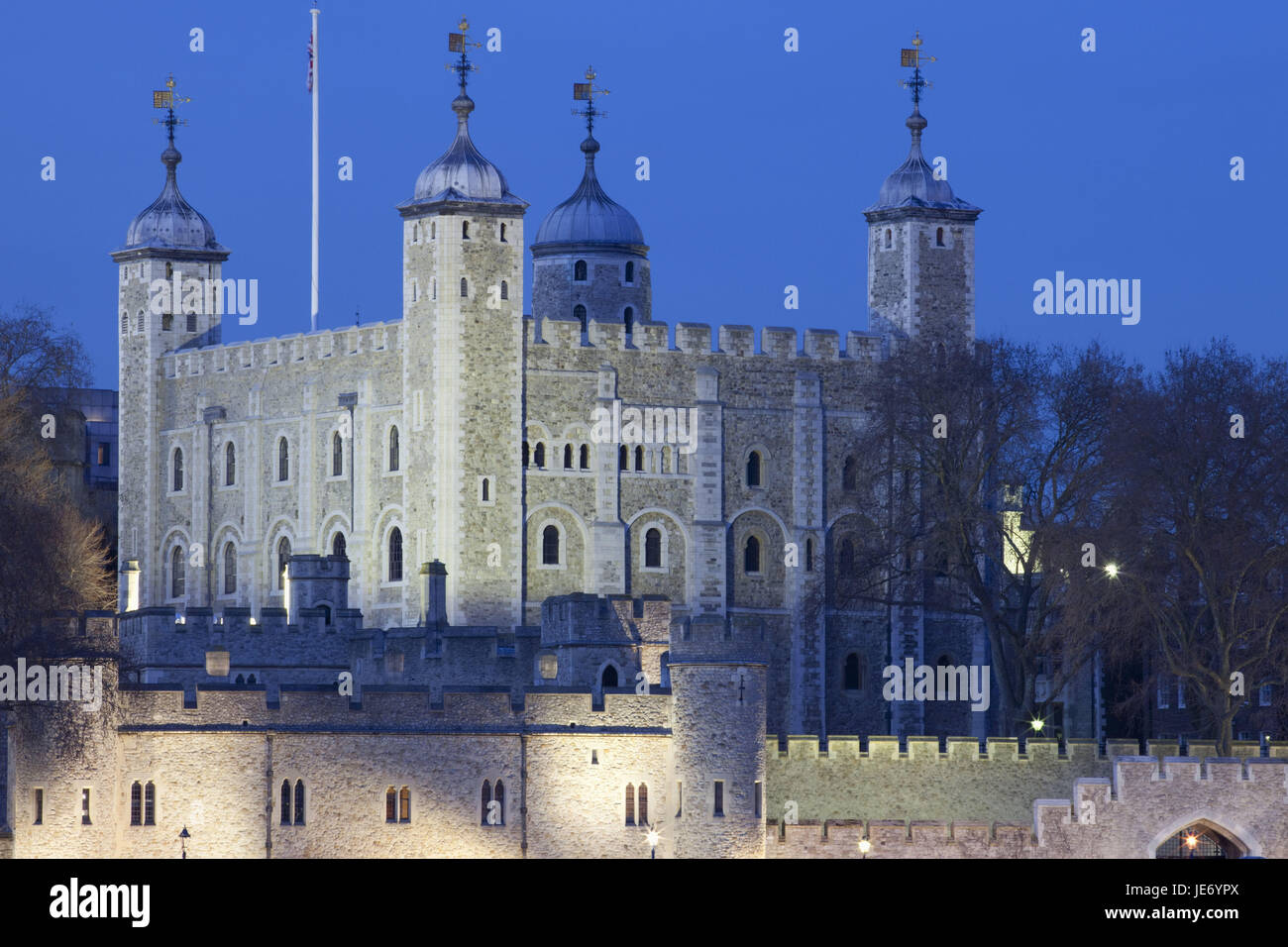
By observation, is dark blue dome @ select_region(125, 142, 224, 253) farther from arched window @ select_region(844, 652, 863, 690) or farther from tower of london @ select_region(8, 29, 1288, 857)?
arched window @ select_region(844, 652, 863, 690)

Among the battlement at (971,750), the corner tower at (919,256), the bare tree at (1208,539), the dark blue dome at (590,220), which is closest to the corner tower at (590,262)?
the dark blue dome at (590,220)

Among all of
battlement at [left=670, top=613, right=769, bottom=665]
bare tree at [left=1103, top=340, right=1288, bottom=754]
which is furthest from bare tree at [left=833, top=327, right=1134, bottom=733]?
battlement at [left=670, top=613, right=769, bottom=665]

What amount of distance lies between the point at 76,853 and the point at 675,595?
3680 centimetres

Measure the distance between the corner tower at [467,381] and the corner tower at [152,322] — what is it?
44.5ft

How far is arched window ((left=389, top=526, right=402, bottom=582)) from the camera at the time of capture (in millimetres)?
100812

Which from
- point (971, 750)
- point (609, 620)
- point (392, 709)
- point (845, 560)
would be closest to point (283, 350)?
point (845, 560)

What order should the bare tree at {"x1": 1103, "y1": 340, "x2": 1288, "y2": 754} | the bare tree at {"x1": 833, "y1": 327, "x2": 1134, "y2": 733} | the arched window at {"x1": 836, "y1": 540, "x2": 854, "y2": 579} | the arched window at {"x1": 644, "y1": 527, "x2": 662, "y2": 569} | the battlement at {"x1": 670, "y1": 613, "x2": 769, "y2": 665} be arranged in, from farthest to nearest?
the arched window at {"x1": 836, "y1": 540, "x2": 854, "y2": 579}
the arched window at {"x1": 644, "y1": 527, "x2": 662, "y2": 569}
the bare tree at {"x1": 833, "y1": 327, "x2": 1134, "y2": 733}
the bare tree at {"x1": 1103, "y1": 340, "x2": 1288, "y2": 754}
the battlement at {"x1": 670, "y1": 613, "x2": 769, "y2": 665}

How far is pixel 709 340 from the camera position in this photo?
342ft

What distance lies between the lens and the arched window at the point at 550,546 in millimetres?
100750

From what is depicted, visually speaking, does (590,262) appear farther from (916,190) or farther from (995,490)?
(995,490)

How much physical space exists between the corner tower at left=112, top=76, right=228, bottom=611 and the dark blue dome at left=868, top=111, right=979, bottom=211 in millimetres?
18926

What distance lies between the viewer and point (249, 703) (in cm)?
7000
